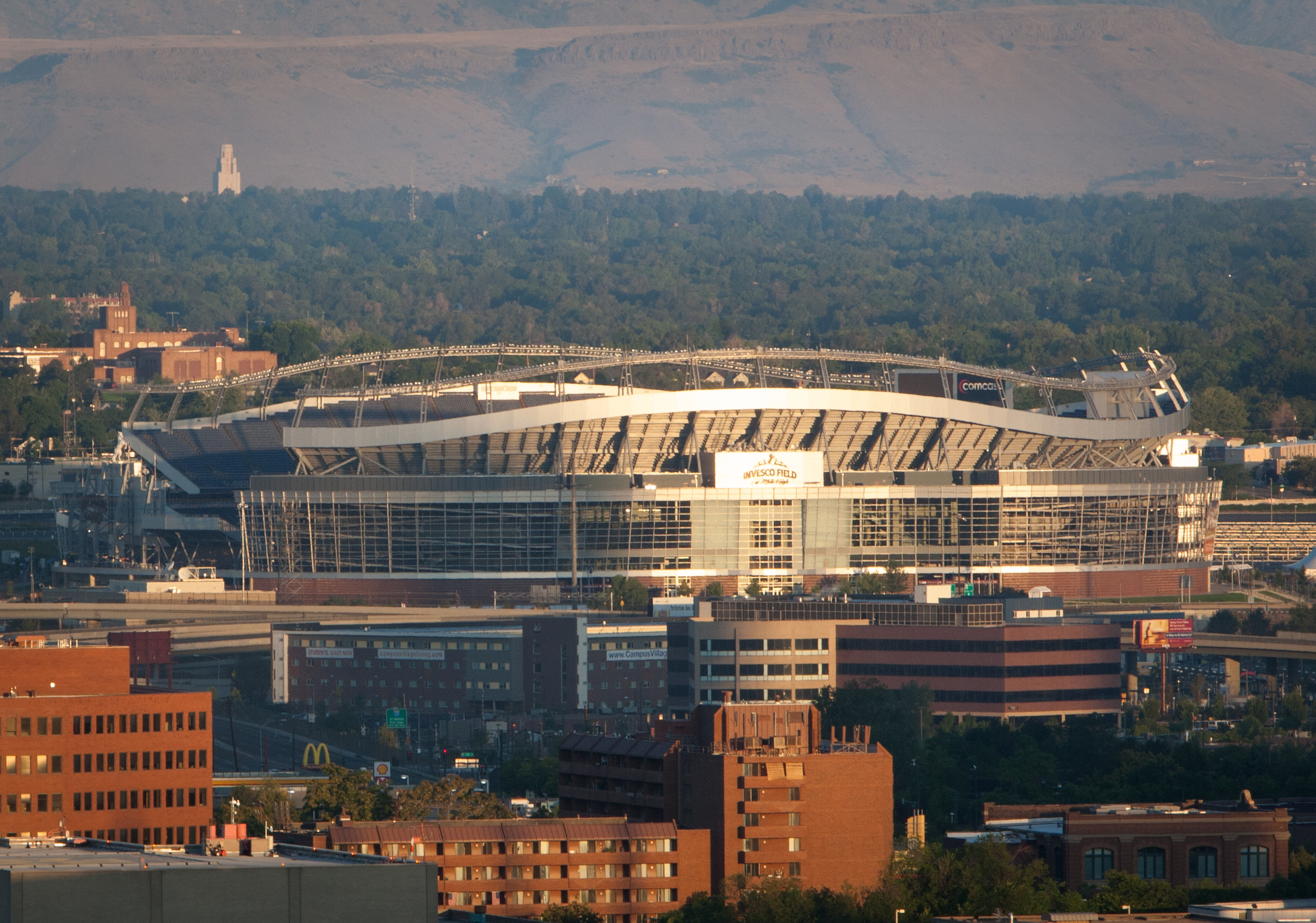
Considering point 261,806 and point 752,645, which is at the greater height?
point 752,645

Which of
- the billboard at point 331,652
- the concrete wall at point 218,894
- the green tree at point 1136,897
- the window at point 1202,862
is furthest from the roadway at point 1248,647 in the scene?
the concrete wall at point 218,894

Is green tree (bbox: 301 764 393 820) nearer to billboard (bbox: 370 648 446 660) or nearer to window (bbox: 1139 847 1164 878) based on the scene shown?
window (bbox: 1139 847 1164 878)

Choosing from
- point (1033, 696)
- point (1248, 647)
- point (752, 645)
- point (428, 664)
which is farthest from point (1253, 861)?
point (428, 664)

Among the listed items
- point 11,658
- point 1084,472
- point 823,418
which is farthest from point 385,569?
point 11,658

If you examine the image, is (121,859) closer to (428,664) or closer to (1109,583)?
(428,664)

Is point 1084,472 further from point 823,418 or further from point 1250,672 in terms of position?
point 1250,672

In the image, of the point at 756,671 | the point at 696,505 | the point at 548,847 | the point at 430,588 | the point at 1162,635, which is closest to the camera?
the point at 548,847
